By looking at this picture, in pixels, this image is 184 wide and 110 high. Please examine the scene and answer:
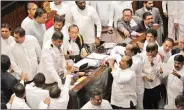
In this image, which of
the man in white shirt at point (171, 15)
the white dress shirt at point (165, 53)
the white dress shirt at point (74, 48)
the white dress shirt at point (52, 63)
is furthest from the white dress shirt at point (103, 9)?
the white dress shirt at point (52, 63)

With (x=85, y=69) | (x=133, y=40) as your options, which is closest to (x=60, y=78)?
(x=85, y=69)

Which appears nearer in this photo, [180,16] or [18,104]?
[18,104]

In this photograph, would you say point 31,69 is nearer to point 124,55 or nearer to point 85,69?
point 85,69

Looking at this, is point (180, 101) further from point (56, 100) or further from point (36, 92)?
point (36, 92)

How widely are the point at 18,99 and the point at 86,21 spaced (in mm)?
2511

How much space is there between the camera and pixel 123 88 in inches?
247

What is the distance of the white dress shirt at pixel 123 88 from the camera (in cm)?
620

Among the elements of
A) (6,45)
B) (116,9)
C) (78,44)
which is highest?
(116,9)

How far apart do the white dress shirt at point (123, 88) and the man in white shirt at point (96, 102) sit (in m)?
0.36

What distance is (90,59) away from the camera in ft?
22.8

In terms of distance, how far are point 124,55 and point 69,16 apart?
1959mm

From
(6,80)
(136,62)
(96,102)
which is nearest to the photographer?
(96,102)

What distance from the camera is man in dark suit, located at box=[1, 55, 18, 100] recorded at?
20.1ft

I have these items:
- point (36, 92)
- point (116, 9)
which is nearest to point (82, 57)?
point (36, 92)
